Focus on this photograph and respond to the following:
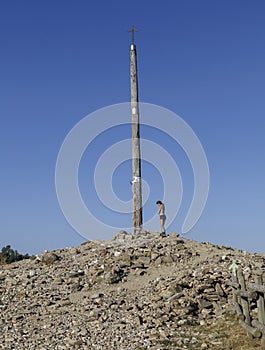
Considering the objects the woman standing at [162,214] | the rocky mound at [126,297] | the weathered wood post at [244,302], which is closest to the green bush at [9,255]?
the rocky mound at [126,297]

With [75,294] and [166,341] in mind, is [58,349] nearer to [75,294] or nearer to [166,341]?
[166,341]

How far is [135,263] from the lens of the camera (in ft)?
61.3

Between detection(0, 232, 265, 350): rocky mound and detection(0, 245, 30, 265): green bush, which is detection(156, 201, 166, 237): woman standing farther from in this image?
detection(0, 245, 30, 265): green bush

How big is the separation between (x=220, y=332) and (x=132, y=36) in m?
15.6

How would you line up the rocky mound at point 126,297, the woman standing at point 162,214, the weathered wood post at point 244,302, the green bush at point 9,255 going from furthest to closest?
the green bush at point 9,255, the woman standing at point 162,214, the rocky mound at point 126,297, the weathered wood post at point 244,302

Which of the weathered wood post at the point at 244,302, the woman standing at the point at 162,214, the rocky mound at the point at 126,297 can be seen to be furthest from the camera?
the woman standing at the point at 162,214

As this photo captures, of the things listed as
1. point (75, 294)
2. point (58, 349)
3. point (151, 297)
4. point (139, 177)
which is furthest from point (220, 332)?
point (139, 177)

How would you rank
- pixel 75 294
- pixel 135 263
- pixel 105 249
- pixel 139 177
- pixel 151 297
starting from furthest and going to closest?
pixel 139 177, pixel 105 249, pixel 135 263, pixel 75 294, pixel 151 297

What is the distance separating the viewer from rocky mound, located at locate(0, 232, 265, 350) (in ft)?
41.7

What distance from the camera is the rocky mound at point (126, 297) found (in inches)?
501

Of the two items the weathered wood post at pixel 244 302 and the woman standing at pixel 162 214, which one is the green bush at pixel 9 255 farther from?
the weathered wood post at pixel 244 302

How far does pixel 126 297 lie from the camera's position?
1585cm

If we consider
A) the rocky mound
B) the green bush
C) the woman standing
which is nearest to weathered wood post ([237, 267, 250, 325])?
the rocky mound

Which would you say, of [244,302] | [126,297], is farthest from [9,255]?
[244,302]
